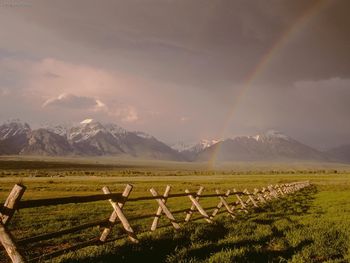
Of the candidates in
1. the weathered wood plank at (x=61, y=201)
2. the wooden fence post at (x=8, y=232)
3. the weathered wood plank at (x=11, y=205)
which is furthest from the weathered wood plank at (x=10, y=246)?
the weathered wood plank at (x=61, y=201)

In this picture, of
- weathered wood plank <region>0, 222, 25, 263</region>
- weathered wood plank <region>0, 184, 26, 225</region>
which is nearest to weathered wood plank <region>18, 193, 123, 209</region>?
weathered wood plank <region>0, 184, 26, 225</region>

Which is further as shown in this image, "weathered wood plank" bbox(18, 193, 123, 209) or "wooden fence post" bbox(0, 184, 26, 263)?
"weathered wood plank" bbox(18, 193, 123, 209)

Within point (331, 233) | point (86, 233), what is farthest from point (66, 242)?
point (331, 233)

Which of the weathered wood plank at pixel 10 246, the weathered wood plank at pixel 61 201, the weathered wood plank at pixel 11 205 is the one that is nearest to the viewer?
the weathered wood plank at pixel 10 246

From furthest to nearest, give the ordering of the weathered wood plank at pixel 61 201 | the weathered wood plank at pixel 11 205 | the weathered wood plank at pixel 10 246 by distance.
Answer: the weathered wood plank at pixel 61 201 → the weathered wood plank at pixel 11 205 → the weathered wood plank at pixel 10 246

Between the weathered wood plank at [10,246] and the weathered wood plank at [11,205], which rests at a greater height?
the weathered wood plank at [11,205]

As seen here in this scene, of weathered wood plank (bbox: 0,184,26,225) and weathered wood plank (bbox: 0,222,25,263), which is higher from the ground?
weathered wood plank (bbox: 0,184,26,225)

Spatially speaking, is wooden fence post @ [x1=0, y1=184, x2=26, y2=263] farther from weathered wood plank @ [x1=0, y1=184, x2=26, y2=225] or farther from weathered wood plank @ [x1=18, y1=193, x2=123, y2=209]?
weathered wood plank @ [x1=18, y1=193, x2=123, y2=209]

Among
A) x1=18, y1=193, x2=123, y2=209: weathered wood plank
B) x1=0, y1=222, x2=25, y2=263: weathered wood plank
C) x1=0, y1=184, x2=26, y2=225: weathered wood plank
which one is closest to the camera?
A: x1=0, y1=222, x2=25, y2=263: weathered wood plank

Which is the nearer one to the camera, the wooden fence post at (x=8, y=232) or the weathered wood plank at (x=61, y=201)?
the wooden fence post at (x=8, y=232)

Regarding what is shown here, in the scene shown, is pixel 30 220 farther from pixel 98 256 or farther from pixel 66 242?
pixel 98 256

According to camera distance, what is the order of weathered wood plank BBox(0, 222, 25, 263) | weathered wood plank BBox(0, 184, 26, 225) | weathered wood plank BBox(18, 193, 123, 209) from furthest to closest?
1. weathered wood plank BBox(18, 193, 123, 209)
2. weathered wood plank BBox(0, 184, 26, 225)
3. weathered wood plank BBox(0, 222, 25, 263)

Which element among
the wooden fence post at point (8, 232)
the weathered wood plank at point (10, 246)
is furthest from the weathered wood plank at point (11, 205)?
the weathered wood plank at point (10, 246)

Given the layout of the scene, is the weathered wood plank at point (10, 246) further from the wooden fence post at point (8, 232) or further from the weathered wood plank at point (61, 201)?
the weathered wood plank at point (61, 201)
